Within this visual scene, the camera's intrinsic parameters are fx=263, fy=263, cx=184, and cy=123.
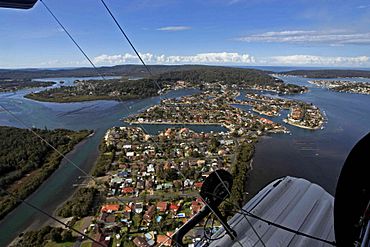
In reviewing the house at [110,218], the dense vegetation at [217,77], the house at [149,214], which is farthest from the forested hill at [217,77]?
the house at [110,218]

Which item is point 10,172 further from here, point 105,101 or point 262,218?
point 105,101

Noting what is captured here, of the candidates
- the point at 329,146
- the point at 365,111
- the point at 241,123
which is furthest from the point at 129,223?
the point at 365,111

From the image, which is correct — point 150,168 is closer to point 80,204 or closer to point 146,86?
point 80,204

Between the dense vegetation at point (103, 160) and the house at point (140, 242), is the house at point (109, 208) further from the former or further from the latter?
the dense vegetation at point (103, 160)

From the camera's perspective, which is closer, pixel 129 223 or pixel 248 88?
pixel 129 223

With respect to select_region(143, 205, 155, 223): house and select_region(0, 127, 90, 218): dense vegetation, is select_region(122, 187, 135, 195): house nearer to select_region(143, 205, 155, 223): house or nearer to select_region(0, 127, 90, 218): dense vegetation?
select_region(143, 205, 155, 223): house

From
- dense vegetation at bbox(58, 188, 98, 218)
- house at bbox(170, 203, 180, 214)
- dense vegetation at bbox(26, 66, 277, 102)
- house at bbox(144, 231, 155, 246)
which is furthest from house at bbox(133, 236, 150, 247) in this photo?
dense vegetation at bbox(26, 66, 277, 102)
